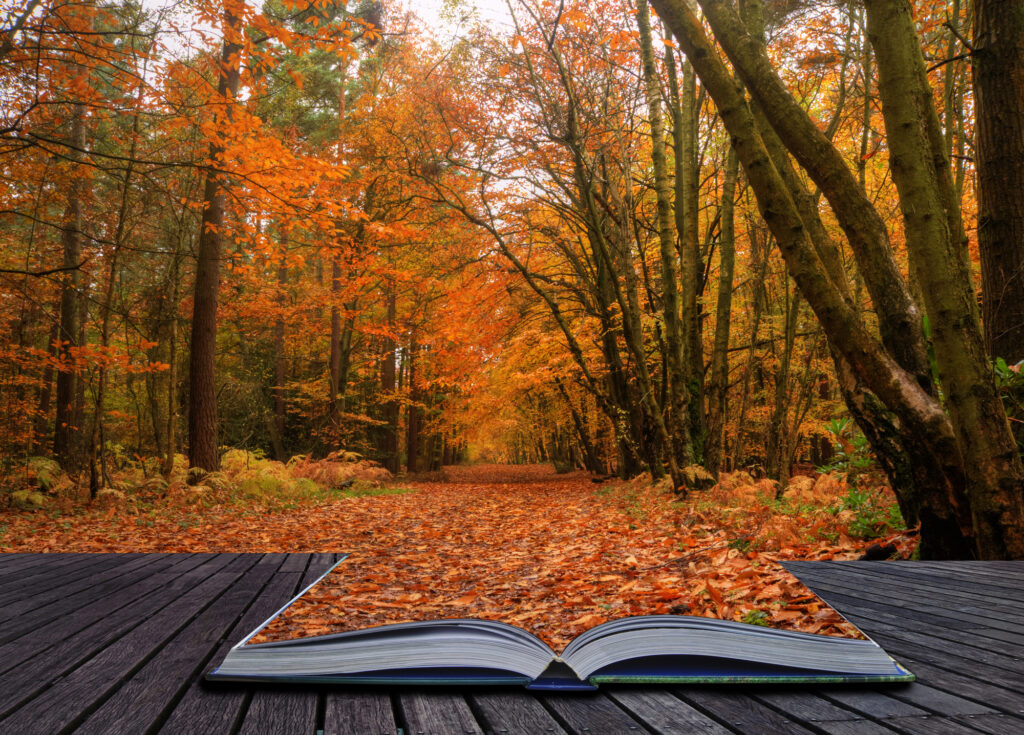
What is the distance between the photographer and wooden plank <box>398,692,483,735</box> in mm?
958

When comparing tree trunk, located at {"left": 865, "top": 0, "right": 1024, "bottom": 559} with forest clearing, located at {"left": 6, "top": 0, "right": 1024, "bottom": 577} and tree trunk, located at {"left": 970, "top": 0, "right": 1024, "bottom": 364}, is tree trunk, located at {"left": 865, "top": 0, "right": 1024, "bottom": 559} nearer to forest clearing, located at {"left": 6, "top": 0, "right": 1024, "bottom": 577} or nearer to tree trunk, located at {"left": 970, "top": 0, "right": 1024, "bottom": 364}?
forest clearing, located at {"left": 6, "top": 0, "right": 1024, "bottom": 577}

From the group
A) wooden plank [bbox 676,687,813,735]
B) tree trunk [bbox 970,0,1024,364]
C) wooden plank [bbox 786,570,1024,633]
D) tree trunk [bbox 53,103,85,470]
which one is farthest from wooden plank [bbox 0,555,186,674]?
tree trunk [bbox 53,103,85,470]

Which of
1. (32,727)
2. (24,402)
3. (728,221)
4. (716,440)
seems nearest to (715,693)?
(32,727)

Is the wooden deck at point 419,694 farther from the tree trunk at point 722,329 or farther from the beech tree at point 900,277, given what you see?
the tree trunk at point 722,329

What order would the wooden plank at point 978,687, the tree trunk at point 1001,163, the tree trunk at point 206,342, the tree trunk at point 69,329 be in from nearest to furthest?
1. the wooden plank at point 978,687
2. the tree trunk at point 1001,163
3. the tree trunk at point 206,342
4. the tree trunk at point 69,329

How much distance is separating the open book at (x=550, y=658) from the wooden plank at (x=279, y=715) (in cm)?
4

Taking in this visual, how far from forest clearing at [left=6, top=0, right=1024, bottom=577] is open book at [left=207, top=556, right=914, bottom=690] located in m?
1.69

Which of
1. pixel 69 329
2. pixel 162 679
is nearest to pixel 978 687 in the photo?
pixel 162 679

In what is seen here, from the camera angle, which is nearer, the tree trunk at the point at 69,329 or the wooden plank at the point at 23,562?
the wooden plank at the point at 23,562

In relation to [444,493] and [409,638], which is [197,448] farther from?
[409,638]

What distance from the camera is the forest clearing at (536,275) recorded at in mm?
3506

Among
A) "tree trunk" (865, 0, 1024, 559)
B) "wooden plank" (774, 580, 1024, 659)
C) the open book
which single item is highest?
"tree trunk" (865, 0, 1024, 559)

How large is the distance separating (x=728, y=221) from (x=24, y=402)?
1303 centimetres

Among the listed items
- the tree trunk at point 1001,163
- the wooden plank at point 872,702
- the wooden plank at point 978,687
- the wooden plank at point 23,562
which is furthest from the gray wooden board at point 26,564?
the tree trunk at point 1001,163
